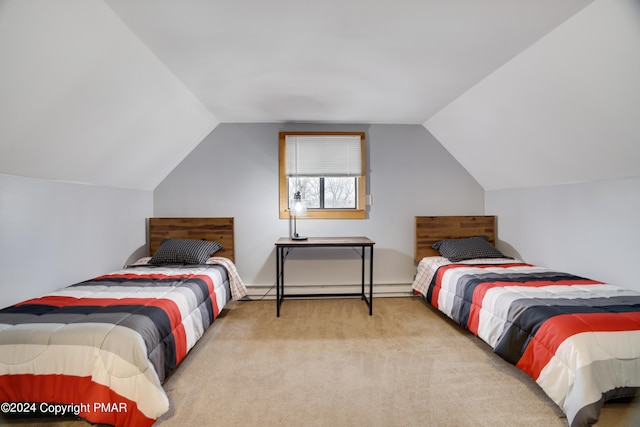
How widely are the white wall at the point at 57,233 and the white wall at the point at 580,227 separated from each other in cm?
436

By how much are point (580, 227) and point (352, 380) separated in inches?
97.6

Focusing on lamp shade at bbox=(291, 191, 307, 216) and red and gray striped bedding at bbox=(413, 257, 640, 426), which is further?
lamp shade at bbox=(291, 191, 307, 216)

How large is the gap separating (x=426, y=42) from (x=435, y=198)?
7.83 ft

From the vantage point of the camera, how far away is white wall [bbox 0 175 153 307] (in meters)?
2.30

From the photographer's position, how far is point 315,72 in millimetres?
2732

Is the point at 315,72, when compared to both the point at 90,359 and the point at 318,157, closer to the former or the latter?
the point at 318,157

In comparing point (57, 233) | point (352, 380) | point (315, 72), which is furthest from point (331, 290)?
point (57, 233)

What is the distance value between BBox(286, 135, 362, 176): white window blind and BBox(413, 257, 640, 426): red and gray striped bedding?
1.79 meters

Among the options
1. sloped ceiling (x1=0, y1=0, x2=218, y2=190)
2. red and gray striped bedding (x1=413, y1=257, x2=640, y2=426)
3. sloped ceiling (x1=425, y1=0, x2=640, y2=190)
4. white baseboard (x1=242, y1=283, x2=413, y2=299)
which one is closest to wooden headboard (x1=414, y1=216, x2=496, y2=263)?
white baseboard (x1=242, y1=283, x2=413, y2=299)

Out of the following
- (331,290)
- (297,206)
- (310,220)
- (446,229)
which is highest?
(297,206)

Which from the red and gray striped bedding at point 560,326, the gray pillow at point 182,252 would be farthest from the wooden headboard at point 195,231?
the red and gray striped bedding at point 560,326

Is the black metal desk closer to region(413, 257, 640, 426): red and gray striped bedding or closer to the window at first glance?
the window

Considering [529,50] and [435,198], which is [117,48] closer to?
[529,50]

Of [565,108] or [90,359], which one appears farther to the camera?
[565,108]
